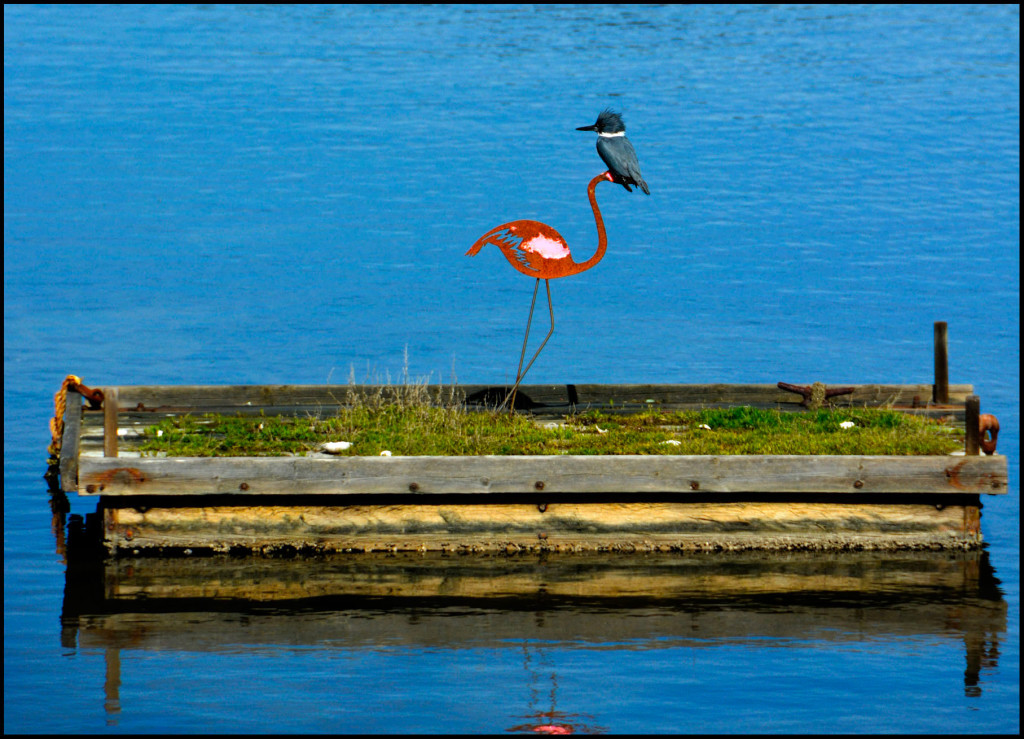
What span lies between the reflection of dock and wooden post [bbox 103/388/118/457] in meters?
1.01

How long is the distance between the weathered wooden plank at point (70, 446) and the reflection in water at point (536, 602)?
815 millimetres

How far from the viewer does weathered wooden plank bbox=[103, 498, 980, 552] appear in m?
12.4

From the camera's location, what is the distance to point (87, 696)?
10211mm

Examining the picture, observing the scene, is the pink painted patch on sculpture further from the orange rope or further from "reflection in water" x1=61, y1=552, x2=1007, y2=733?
the orange rope

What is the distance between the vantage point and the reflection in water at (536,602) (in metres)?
11.2

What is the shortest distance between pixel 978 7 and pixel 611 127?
159 feet

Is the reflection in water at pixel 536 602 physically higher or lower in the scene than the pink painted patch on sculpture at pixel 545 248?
lower

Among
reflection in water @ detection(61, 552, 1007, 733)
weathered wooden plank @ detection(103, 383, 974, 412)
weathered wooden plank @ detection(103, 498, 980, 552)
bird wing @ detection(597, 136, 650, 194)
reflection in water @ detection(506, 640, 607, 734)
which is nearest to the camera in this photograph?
reflection in water @ detection(506, 640, 607, 734)

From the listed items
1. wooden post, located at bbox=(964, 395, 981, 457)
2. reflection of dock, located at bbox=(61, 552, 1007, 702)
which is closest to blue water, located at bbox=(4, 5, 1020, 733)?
reflection of dock, located at bbox=(61, 552, 1007, 702)

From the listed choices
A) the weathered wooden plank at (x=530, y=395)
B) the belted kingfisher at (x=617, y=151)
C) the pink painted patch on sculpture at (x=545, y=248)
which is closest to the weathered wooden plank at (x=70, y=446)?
the weathered wooden plank at (x=530, y=395)

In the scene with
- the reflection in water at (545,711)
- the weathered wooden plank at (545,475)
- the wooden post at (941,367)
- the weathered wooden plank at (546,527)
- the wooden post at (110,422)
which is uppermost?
the wooden post at (941,367)

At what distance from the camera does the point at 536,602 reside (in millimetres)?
11828

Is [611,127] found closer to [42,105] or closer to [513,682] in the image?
[513,682]

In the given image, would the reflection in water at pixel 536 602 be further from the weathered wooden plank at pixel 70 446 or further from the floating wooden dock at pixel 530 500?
the weathered wooden plank at pixel 70 446
